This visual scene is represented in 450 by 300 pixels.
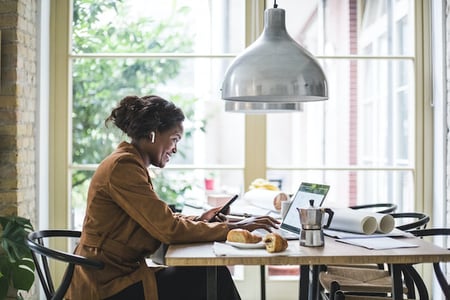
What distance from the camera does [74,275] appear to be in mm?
2467

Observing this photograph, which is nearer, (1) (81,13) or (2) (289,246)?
(2) (289,246)

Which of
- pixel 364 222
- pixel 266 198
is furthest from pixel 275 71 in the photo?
pixel 266 198

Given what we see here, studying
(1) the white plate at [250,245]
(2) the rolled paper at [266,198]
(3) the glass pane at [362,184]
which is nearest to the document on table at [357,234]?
(1) the white plate at [250,245]

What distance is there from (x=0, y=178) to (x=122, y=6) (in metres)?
1.42

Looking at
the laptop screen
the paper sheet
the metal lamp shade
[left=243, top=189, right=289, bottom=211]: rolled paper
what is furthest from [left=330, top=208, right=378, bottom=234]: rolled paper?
the metal lamp shade

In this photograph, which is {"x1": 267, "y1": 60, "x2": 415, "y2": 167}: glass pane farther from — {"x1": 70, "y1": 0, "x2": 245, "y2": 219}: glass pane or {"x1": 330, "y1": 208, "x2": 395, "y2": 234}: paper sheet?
{"x1": 330, "y1": 208, "x2": 395, "y2": 234}: paper sheet

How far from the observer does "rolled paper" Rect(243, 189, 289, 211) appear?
10.7 ft

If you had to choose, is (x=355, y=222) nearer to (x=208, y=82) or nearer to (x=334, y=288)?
(x=334, y=288)

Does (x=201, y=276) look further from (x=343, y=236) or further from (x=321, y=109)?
(x=321, y=109)

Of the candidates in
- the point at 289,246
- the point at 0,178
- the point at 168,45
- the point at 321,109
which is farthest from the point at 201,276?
the point at 321,109

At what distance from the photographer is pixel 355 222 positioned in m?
2.50

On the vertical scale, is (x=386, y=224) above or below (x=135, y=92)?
below

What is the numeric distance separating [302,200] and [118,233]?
2.63 ft

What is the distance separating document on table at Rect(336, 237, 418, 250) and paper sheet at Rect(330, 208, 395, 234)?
0.10m
